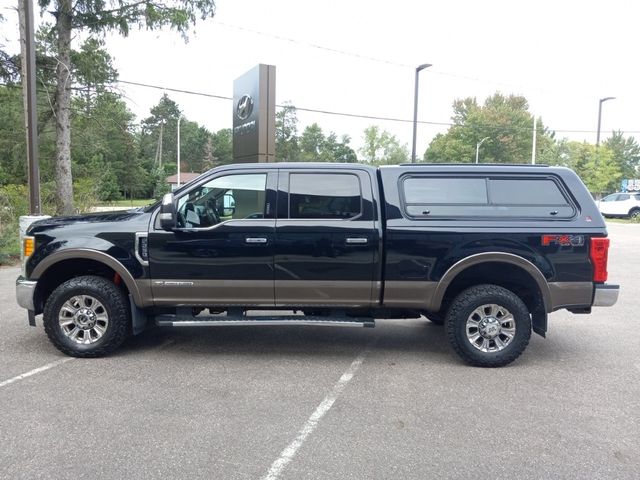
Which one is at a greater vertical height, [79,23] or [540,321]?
[79,23]

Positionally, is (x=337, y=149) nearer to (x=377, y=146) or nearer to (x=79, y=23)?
(x=377, y=146)

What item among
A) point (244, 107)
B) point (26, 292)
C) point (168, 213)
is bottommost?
point (26, 292)

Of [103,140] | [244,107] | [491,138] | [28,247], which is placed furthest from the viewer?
[491,138]

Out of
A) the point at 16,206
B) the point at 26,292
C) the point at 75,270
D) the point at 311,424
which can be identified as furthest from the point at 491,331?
the point at 16,206

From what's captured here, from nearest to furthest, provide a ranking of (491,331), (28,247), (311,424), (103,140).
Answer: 1. (311,424)
2. (491,331)
3. (28,247)
4. (103,140)

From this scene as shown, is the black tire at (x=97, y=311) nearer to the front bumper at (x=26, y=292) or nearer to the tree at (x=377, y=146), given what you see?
the front bumper at (x=26, y=292)

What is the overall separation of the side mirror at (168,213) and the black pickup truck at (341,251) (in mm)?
21

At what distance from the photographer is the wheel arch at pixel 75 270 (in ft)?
17.5

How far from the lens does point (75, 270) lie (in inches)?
224

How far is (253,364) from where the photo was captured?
5383 mm

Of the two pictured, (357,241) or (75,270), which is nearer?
(357,241)

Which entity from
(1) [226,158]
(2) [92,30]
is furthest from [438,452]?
(1) [226,158]

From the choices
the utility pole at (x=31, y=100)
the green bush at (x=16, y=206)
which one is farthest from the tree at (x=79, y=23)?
the utility pole at (x=31, y=100)

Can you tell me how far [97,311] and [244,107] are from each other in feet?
34.0
